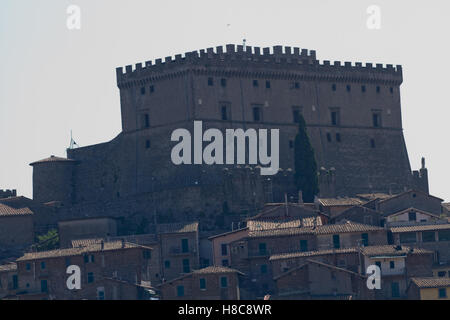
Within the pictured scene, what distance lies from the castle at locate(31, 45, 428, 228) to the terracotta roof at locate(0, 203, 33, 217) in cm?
263

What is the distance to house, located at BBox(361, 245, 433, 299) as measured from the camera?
264ft

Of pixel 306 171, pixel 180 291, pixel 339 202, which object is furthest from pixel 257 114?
pixel 180 291

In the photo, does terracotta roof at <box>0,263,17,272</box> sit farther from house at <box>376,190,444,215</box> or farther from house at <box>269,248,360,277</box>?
house at <box>376,190,444,215</box>

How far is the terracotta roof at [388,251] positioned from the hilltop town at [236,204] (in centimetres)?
14

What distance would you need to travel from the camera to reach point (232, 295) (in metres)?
79.4

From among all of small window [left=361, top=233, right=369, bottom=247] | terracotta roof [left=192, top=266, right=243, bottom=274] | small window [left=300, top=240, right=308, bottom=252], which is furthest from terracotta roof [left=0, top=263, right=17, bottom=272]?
small window [left=361, top=233, right=369, bottom=247]

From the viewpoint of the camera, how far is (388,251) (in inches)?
3221

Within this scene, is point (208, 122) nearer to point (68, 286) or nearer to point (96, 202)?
point (96, 202)

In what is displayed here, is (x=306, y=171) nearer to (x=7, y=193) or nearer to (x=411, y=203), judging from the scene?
(x=411, y=203)

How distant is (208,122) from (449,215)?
48.3 feet

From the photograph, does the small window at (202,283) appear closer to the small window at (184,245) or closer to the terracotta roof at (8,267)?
the small window at (184,245)

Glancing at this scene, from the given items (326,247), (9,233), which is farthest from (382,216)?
(9,233)

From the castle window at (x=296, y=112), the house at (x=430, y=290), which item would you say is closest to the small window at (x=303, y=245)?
the house at (x=430, y=290)

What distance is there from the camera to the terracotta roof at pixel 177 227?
88250mm
